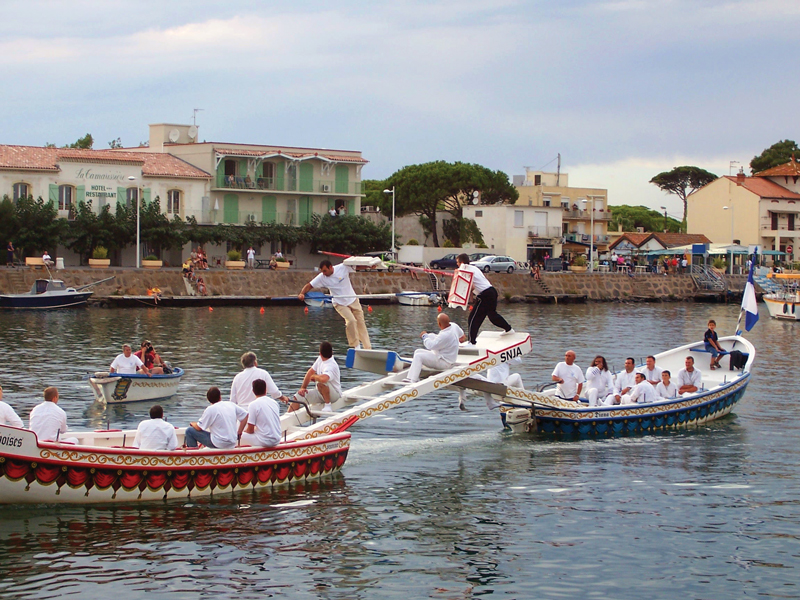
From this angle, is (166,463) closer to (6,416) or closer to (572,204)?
(6,416)

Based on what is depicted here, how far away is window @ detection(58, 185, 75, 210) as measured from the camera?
75.9 metres

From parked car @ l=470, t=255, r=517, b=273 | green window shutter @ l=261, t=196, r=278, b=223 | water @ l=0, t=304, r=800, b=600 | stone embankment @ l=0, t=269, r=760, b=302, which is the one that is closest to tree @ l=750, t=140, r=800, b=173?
stone embankment @ l=0, t=269, r=760, b=302

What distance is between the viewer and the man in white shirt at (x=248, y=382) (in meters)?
18.6

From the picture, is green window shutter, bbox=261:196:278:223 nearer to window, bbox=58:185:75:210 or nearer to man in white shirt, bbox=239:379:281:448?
window, bbox=58:185:75:210

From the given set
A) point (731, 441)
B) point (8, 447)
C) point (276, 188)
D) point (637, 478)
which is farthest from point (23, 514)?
point (276, 188)

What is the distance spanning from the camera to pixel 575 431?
23453mm

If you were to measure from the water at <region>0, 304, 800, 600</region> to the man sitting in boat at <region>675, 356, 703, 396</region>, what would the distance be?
1203 mm

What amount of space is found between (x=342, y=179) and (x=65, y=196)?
2561 centimetres

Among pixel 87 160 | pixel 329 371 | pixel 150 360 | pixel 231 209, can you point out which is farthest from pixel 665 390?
pixel 231 209

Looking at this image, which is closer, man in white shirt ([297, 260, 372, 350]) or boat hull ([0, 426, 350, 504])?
boat hull ([0, 426, 350, 504])

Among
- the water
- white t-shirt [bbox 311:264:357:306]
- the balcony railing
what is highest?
the balcony railing

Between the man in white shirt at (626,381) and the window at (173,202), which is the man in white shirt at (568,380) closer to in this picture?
the man in white shirt at (626,381)

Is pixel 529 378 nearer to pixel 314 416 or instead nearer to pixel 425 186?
pixel 314 416

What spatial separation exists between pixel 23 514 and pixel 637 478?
458 inches
